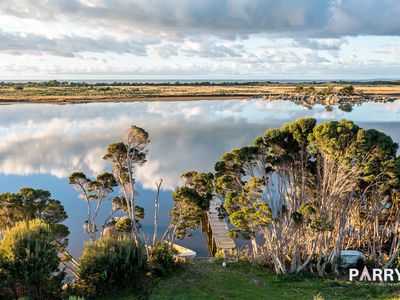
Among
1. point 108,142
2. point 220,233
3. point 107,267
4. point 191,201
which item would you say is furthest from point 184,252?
point 108,142

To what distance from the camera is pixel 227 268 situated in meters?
17.1

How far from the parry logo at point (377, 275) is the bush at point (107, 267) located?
28.1 ft

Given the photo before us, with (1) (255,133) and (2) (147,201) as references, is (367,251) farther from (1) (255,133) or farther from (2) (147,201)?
(1) (255,133)

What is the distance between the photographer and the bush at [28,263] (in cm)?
1291

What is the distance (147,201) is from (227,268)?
10422 millimetres

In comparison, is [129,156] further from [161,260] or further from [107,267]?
[107,267]

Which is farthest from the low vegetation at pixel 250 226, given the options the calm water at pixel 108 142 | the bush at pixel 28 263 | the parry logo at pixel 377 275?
the calm water at pixel 108 142

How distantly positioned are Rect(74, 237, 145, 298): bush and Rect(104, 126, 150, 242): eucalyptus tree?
1.50m

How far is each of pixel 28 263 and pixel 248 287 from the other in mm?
7713

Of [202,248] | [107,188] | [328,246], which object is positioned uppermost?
[107,188]

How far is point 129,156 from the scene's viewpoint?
1744 centimetres

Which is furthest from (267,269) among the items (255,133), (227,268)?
(255,133)

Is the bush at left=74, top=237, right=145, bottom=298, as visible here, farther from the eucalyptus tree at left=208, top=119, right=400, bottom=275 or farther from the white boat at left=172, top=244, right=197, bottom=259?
the white boat at left=172, top=244, right=197, bottom=259

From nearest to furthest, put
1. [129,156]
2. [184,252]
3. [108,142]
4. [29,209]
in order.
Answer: [29,209]
[129,156]
[184,252]
[108,142]
